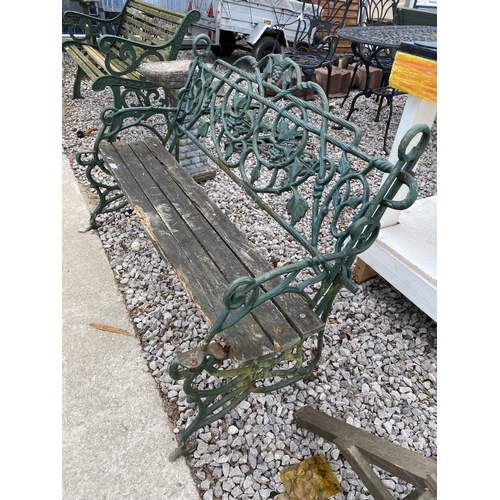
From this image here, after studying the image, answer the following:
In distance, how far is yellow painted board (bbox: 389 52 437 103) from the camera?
5.99ft

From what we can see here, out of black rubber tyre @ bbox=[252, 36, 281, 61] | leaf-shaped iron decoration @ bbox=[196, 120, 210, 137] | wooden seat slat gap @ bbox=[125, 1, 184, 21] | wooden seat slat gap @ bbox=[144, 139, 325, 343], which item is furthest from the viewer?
black rubber tyre @ bbox=[252, 36, 281, 61]

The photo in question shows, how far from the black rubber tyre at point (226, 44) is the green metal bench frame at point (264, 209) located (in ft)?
18.0

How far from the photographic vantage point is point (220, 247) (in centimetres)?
190

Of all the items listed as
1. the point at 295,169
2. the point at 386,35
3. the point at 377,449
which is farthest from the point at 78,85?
the point at 377,449

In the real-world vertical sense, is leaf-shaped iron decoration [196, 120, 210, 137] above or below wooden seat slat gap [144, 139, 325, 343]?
above

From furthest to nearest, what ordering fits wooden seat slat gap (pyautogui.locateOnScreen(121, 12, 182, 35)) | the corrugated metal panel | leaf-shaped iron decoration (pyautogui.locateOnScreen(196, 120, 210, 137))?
1. the corrugated metal panel
2. wooden seat slat gap (pyautogui.locateOnScreen(121, 12, 182, 35))
3. leaf-shaped iron decoration (pyautogui.locateOnScreen(196, 120, 210, 137))

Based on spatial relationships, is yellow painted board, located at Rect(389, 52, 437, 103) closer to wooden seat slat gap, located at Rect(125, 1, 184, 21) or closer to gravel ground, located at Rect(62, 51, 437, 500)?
gravel ground, located at Rect(62, 51, 437, 500)

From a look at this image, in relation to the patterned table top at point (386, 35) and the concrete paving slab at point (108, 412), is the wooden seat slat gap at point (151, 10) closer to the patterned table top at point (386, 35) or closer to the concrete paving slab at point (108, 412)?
the patterned table top at point (386, 35)

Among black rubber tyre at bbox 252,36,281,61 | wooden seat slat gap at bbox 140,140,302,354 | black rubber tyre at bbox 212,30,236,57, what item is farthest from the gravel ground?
black rubber tyre at bbox 212,30,236,57

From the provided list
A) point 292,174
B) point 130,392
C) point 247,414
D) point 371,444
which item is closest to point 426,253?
point 292,174

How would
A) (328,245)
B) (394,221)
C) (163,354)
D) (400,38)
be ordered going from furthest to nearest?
(400,38)
(328,245)
(394,221)
(163,354)

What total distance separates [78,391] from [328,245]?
1928 mm

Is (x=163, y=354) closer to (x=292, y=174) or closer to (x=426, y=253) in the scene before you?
(x=292, y=174)

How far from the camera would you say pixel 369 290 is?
2.59 m
